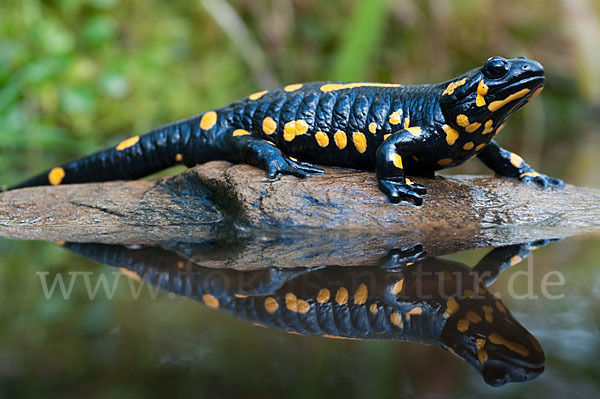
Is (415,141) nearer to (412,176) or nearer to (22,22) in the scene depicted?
(412,176)

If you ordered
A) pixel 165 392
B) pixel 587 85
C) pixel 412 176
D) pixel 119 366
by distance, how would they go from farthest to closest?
pixel 587 85, pixel 412 176, pixel 119 366, pixel 165 392

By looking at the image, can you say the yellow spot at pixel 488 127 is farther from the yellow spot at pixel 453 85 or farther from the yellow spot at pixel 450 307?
the yellow spot at pixel 450 307

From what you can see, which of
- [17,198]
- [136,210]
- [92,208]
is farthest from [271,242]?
[17,198]

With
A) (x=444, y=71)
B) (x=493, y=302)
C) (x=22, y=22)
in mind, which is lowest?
(x=493, y=302)

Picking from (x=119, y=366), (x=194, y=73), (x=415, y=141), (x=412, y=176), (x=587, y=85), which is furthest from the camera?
(x=587, y=85)

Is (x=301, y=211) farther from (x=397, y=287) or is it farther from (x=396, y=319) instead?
(x=396, y=319)

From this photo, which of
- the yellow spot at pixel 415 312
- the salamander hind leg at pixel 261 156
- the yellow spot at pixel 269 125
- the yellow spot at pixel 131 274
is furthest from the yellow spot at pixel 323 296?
the yellow spot at pixel 269 125

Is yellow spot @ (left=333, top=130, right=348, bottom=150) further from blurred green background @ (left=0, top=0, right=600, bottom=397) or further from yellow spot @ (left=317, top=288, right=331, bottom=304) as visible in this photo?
yellow spot @ (left=317, top=288, right=331, bottom=304)

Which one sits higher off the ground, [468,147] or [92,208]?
[468,147]
